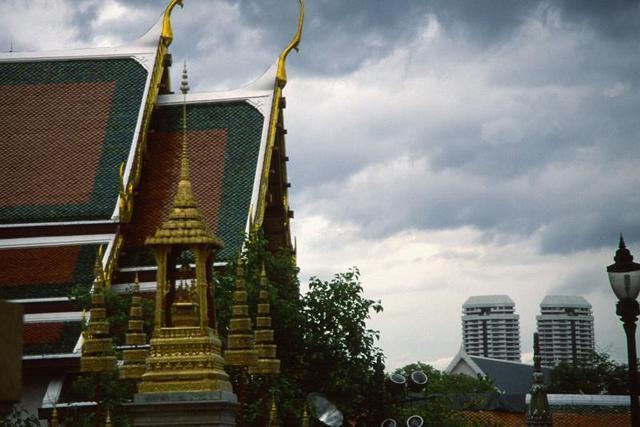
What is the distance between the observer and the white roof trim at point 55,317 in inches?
1051

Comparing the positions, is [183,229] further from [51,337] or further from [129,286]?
[129,286]

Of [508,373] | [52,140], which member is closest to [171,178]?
[52,140]

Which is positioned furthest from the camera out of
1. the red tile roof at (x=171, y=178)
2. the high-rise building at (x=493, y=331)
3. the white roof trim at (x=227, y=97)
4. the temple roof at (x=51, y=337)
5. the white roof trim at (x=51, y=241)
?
the high-rise building at (x=493, y=331)

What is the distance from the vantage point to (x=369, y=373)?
26344mm

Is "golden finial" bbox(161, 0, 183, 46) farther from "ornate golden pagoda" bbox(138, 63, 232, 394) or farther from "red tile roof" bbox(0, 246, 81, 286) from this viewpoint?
"ornate golden pagoda" bbox(138, 63, 232, 394)

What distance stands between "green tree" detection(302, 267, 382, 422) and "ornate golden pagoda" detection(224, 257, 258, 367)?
11.2 meters

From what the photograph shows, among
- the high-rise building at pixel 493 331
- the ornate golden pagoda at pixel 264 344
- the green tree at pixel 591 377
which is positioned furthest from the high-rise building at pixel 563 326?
the ornate golden pagoda at pixel 264 344

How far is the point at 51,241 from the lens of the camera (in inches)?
1129

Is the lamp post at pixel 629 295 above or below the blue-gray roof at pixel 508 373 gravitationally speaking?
below

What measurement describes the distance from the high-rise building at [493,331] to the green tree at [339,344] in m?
155

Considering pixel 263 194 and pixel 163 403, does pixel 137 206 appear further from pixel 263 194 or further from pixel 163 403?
pixel 163 403

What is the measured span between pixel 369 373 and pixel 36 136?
11005 millimetres

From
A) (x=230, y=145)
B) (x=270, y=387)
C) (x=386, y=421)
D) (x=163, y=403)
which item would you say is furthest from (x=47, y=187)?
(x=163, y=403)

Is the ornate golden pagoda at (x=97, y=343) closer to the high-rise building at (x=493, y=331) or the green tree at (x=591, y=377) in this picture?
the green tree at (x=591, y=377)
